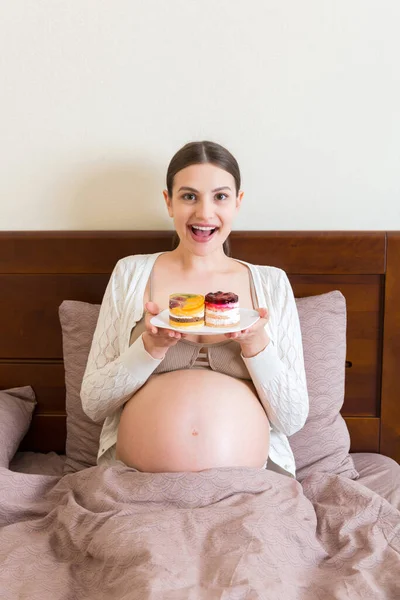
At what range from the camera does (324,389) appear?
2.01m

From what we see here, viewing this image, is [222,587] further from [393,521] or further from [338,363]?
[338,363]

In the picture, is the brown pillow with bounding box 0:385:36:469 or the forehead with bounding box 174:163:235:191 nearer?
the forehead with bounding box 174:163:235:191

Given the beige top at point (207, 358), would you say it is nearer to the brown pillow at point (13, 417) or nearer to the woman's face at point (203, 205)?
the woman's face at point (203, 205)

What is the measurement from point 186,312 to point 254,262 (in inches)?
22.2

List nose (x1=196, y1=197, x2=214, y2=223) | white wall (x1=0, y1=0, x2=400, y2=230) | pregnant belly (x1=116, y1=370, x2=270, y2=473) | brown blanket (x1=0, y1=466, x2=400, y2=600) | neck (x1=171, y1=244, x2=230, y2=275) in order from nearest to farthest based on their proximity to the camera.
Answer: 1. brown blanket (x1=0, y1=466, x2=400, y2=600)
2. pregnant belly (x1=116, y1=370, x2=270, y2=473)
3. nose (x1=196, y1=197, x2=214, y2=223)
4. neck (x1=171, y1=244, x2=230, y2=275)
5. white wall (x1=0, y1=0, x2=400, y2=230)

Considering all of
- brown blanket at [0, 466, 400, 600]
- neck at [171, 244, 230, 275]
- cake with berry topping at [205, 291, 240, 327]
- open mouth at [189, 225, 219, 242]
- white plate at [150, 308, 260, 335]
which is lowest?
brown blanket at [0, 466, 400, 600]

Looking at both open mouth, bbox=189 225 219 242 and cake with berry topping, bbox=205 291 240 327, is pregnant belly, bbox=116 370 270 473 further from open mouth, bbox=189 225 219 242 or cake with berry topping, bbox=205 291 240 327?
open mouth, bbox=189 225 219 242

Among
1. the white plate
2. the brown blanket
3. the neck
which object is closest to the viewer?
the brown blanket

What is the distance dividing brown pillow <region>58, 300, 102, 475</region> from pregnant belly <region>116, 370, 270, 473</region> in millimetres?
243

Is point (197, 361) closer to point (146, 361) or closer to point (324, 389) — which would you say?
point (146, 361)

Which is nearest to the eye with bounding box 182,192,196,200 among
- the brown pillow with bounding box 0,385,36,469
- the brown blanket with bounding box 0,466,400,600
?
the brown blanket with bounding box 0,466,400,600

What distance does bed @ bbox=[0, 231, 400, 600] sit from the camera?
1375 millimetres

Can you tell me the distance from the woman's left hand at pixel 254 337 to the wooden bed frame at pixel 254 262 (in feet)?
1.51

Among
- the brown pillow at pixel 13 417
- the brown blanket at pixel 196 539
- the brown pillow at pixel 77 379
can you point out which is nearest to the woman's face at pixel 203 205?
the brown pillow at pixel 77 379
